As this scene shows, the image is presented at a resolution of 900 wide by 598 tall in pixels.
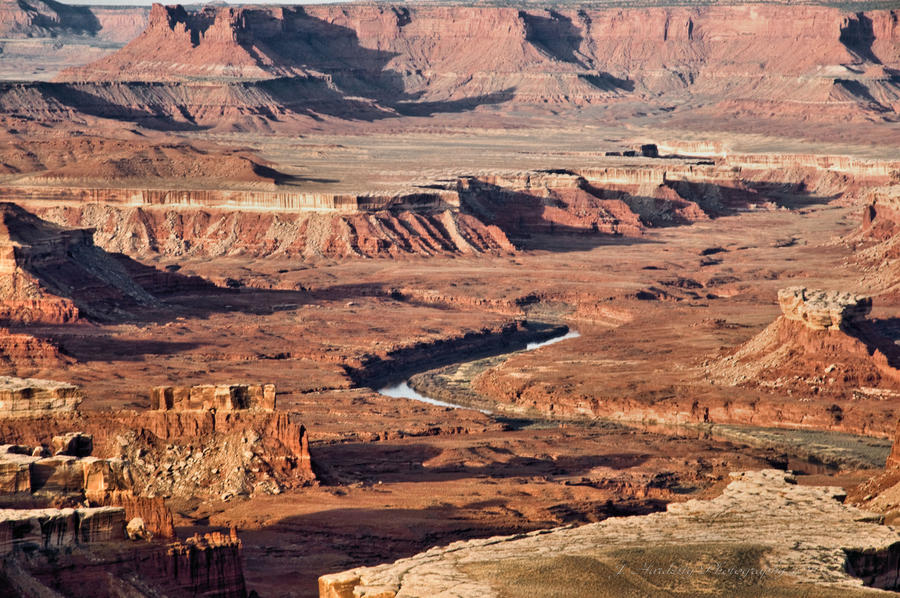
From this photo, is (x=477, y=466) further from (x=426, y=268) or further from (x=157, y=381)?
(x=426, y=268)

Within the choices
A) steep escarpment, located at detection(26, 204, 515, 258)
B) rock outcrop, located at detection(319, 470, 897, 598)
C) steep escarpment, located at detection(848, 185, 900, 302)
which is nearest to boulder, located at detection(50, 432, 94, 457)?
rock outcrop, located at detection(319, 470, 897, 598)

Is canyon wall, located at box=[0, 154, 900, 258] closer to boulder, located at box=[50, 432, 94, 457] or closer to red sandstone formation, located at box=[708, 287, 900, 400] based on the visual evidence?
red sandstone formation, located at box=[708, 287, 900, 400]

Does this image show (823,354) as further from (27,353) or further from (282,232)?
(282,232)

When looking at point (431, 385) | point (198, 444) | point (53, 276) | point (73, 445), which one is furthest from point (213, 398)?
point (53, 276)

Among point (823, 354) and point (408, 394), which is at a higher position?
point (823, 354)

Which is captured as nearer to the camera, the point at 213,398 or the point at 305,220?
the point at 213,398

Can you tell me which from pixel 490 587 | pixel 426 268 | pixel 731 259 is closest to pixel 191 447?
pixel 490 587

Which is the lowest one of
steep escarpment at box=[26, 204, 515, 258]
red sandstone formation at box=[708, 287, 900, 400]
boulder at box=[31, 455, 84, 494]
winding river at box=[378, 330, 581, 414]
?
winding river at box=[378, 330, 581, 414]
